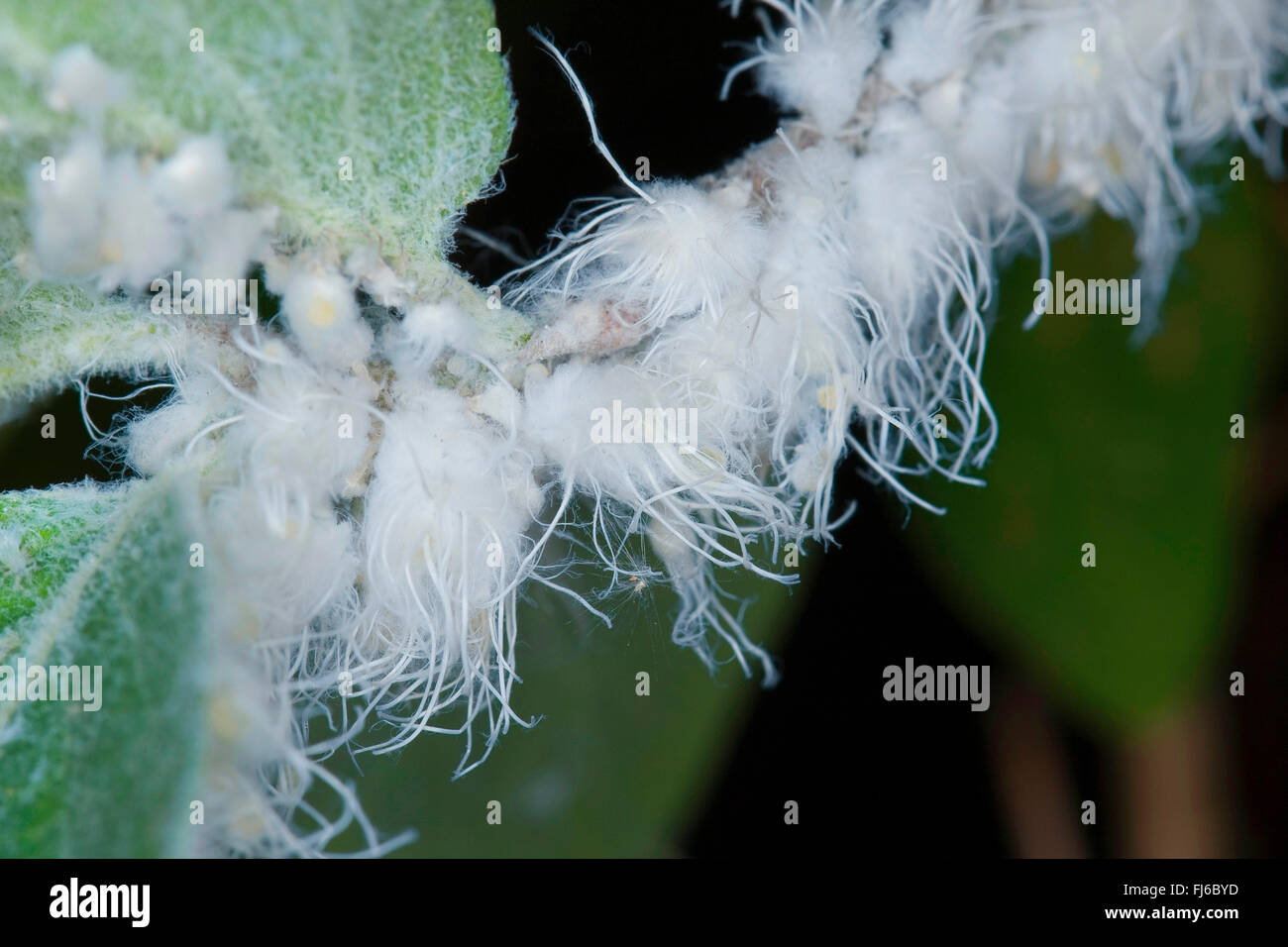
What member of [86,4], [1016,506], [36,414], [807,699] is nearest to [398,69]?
[86,4]

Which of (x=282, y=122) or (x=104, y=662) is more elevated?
(x=282, y=122)

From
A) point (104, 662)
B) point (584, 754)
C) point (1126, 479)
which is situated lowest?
point (584, 754)

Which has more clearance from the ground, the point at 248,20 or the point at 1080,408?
the point at 248,20

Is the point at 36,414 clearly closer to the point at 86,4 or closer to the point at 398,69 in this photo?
the point at 86,4

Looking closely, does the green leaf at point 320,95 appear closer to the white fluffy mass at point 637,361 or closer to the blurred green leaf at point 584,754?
the white fluffy mass at point 637,361

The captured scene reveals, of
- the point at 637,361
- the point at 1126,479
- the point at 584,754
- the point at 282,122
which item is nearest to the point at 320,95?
the point at 282,122

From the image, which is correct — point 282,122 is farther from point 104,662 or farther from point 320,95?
point 104,662
